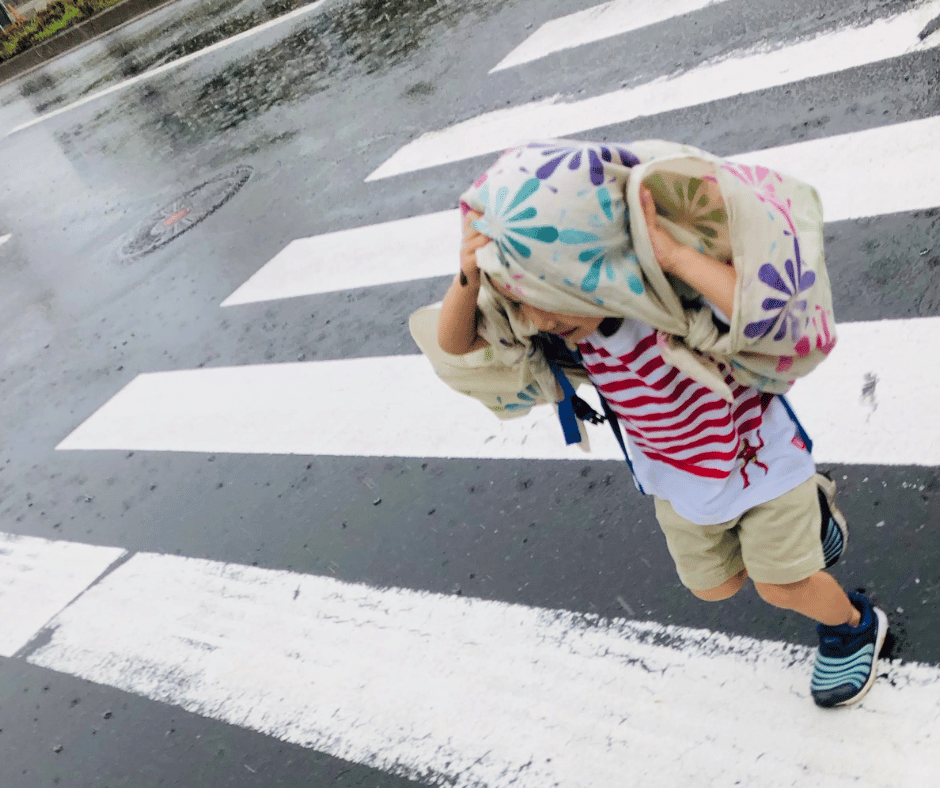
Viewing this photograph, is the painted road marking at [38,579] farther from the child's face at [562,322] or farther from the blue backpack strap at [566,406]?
the child's face at [562,322]

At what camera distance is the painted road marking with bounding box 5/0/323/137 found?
38.7ft

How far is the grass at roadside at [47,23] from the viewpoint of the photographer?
19.0 metres

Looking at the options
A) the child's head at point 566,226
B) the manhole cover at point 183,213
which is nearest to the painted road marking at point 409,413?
the child's head at point 566,226

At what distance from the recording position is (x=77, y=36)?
18844 millimetres

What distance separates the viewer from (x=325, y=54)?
30.7 ft

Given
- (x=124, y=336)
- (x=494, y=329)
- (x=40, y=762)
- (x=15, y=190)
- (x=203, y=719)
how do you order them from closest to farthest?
(x=494, y=329), (x=203, y=719), (x=40, y=762), (x=124, y=336), (x=15, y=190)

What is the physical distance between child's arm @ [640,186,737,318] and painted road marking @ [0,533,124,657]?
3.20m

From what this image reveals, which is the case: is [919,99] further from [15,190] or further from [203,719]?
[15,190]

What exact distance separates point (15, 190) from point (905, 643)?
10.9 m

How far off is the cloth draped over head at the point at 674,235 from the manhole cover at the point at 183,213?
19.5ft

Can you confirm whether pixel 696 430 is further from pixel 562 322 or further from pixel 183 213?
pixel 183 213

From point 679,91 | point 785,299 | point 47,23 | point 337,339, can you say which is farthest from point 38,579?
point 47,23

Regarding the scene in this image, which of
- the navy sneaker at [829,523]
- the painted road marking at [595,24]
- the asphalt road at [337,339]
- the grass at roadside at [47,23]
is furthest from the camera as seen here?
the grass at roadside at [47,23]

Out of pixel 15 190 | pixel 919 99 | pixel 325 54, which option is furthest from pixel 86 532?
pixel 15 190
